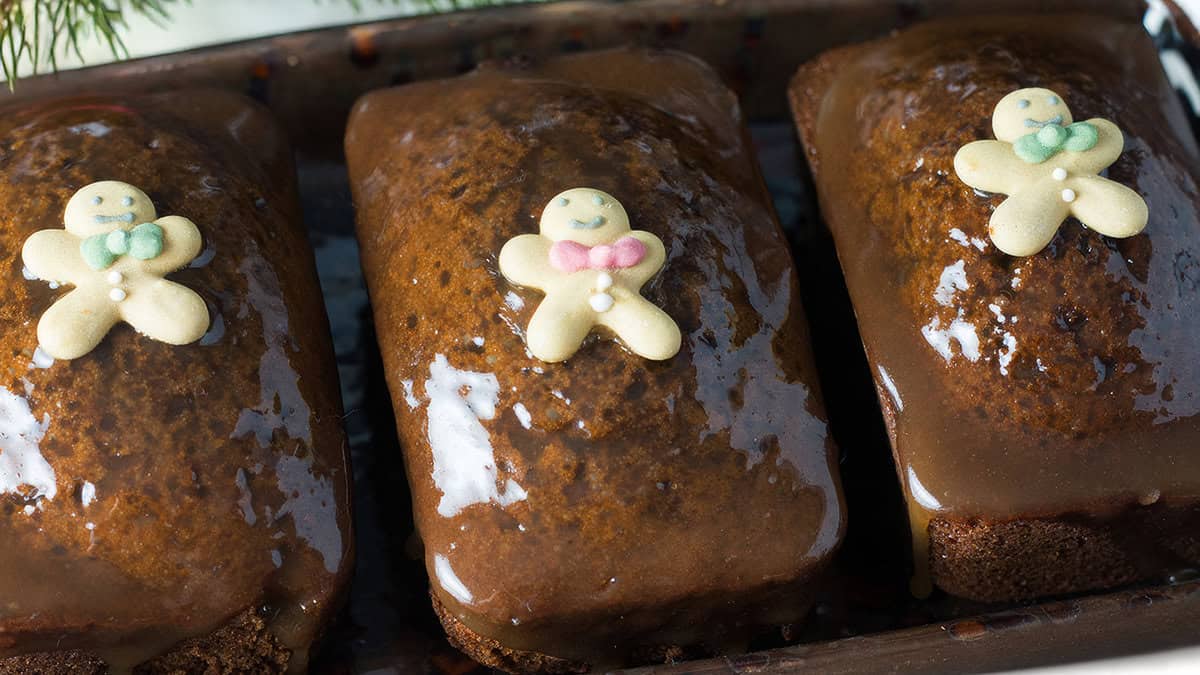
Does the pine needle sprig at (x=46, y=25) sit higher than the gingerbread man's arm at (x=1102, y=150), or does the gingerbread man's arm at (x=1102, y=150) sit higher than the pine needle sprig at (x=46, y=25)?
the pine needle sprig at (x=46, y=25)

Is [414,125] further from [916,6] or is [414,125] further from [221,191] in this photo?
[916,6]

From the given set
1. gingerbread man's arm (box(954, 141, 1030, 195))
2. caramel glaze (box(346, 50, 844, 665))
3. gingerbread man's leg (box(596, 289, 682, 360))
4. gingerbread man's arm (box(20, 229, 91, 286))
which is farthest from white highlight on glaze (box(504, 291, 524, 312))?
gingerbread man's arm (box(954, 141, 1030, 195))

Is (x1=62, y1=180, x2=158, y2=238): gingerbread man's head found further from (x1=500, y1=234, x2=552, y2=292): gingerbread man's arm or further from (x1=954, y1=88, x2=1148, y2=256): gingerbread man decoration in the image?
(x1=954, y1=88, x2=1148, y2=256): gingerbread man decoration

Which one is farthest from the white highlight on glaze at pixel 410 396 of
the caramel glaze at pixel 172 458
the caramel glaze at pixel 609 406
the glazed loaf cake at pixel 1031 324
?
the glazed loaf cake at pixel 1031 324

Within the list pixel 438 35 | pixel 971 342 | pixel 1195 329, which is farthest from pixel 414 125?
pixel 1195 329

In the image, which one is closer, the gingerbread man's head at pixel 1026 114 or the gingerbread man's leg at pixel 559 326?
the gingerbread man's leg at pixel 559 326

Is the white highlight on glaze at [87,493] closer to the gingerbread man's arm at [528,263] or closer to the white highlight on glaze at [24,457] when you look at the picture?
the white highlight on glaze at [24,457]
